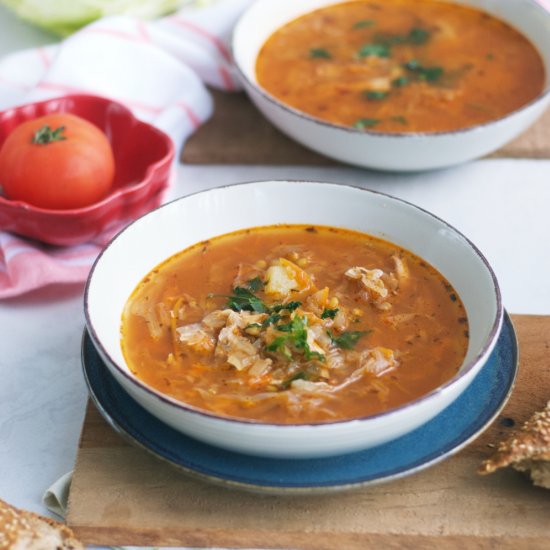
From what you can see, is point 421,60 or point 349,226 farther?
point 421,60

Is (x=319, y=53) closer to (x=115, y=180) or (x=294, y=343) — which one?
(x=115, y=180)

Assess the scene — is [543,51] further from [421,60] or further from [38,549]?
[38,549]

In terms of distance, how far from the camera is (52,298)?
3795 millimetres

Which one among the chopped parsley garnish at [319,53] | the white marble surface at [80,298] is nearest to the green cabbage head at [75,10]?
the chopped parsley garnish at [319,53]

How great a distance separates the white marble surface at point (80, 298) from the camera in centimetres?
308

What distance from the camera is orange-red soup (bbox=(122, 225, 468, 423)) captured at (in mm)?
2734

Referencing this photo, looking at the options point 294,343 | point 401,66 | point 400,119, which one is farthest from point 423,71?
point 294,343

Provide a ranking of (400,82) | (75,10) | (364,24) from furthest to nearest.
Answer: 1. (75,10)
2. (364,24)
3. (400,82)

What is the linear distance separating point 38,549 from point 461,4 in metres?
3.78

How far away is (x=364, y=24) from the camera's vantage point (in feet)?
16.8

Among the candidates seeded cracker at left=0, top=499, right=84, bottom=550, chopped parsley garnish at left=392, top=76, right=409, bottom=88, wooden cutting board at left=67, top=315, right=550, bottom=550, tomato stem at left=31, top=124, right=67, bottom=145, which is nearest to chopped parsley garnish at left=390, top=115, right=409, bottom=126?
chopped parsley garnish at left=392, top=76, right=409, bottom=88

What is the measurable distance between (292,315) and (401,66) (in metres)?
2.21

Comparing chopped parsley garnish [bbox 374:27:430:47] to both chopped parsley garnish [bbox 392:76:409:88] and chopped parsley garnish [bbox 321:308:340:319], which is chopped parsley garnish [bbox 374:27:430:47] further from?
chopped parsley garnish [bbox 321:308:340:319]

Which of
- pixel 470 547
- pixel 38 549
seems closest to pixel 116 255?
pixel 38 549
